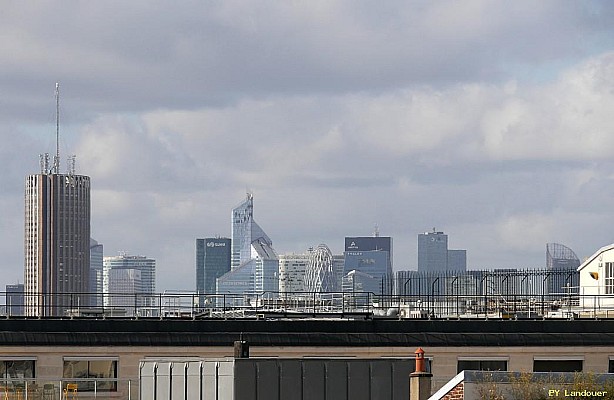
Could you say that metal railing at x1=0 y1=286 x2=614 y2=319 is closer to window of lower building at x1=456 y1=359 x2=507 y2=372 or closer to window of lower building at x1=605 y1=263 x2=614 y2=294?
window of lower building at x1=605 y1=263 x2=614 y2=294

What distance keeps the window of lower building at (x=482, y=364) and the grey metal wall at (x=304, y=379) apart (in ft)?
Result: 29.6

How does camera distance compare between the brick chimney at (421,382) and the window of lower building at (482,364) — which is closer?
the brick chimney at (421,382)

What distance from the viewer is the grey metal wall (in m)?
51.7

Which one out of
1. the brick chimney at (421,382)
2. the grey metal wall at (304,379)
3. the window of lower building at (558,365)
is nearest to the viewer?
the brick chimney at (421,382)

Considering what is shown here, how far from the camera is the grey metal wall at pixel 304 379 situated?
51656 millimetres

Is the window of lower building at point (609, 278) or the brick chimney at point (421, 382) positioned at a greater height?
the window of lower building at point (609, 278)

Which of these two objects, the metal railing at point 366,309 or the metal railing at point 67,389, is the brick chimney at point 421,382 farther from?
the metal railing at point 366,309

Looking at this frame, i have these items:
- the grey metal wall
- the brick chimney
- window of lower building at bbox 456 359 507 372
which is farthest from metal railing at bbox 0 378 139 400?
window of lower building at bbox 456 359 507 372

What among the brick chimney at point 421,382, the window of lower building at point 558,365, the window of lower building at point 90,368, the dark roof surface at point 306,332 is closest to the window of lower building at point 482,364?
the dark roof surface at point 306,332

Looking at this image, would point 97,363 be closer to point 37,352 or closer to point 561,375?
point 37,352

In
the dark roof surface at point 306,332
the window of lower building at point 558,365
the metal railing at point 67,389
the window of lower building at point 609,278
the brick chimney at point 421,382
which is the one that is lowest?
the metal railing at point 67,389

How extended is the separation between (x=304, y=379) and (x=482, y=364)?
12.1 m

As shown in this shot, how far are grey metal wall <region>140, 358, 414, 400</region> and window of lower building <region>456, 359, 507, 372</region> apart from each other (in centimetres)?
903

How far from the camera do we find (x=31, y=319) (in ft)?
201
